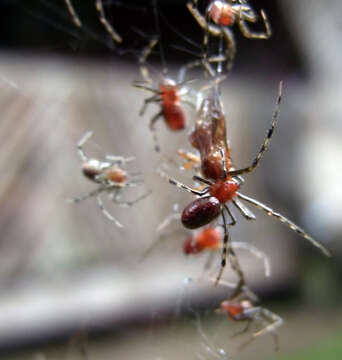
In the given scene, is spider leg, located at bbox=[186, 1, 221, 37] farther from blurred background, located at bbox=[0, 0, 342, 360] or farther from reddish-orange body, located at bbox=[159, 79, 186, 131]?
blurred background, located at bbox=[0, 0, 342, 360]

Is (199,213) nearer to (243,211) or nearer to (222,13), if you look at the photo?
(243,211)

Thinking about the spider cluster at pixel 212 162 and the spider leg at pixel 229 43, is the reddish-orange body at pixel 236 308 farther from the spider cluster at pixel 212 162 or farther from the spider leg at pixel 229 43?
the spider leg at pixel 229 43

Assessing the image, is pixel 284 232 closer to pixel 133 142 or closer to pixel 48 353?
pixel 133 142

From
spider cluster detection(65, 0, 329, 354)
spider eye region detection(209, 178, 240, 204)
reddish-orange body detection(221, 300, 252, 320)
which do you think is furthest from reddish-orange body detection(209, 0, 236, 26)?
reddish-orange body detection(221, 300, 252, 320)

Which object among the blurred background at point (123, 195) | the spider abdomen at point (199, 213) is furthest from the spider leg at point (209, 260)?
the blurred background at point (123, 195)

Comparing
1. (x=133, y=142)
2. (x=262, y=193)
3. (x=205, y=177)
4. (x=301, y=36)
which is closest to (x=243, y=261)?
(x=262, y=193)

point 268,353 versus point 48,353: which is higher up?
point 268,353
